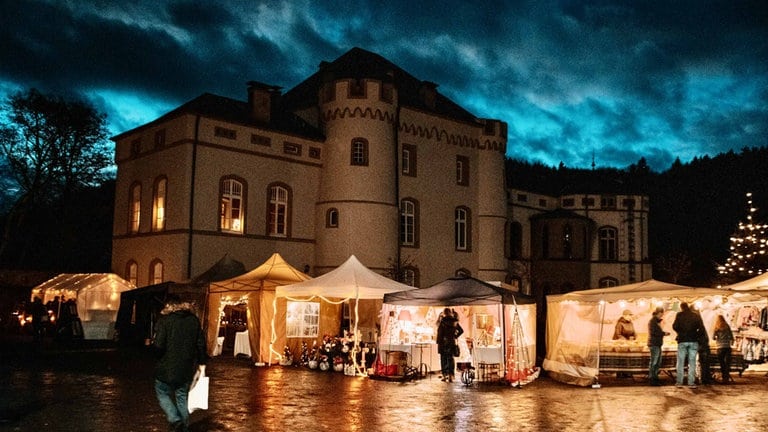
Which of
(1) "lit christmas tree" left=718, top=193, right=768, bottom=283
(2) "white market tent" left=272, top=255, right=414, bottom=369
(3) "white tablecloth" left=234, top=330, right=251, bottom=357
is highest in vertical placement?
(1) "lit christmas tree" left=718, top=193, right=768, bottom=283

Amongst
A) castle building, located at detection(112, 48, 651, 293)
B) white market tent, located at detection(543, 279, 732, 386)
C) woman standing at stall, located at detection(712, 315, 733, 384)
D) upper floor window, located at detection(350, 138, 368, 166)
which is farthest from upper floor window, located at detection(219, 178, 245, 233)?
woman standing at stall, located at detection(712, 315, 733, 384)

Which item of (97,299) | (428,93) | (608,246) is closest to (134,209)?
(97,299)

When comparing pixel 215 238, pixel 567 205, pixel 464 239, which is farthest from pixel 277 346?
pixel 567 205

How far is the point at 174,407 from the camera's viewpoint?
312 inches

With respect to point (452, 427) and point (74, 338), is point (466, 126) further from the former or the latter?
point (452, 427)

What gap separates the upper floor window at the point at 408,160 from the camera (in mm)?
31859

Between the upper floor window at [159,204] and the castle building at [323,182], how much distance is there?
0.06 meters

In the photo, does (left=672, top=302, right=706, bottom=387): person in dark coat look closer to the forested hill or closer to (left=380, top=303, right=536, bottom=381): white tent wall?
(left=380, top=303, right=536, bottom=381): white tent wall

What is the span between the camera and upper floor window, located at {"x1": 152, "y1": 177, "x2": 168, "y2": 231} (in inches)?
1069

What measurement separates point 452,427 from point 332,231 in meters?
19.2

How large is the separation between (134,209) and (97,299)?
4.16 metres

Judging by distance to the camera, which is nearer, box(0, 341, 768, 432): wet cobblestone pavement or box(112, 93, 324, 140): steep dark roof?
box(0, 341, 768, 432): wet cobblestone pavement

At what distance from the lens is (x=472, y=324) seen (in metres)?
18.4

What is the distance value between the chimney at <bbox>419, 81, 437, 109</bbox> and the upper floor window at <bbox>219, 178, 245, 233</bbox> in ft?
35.4
